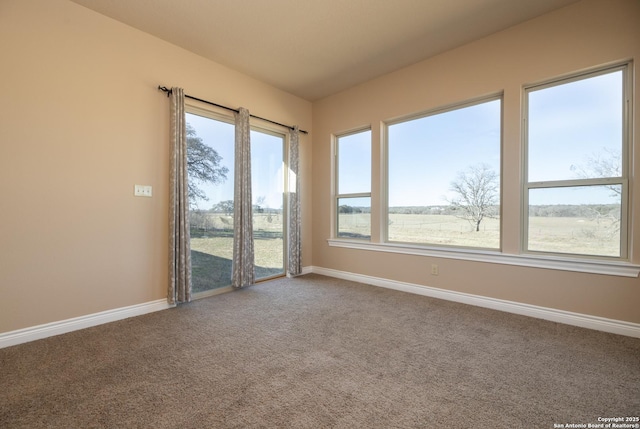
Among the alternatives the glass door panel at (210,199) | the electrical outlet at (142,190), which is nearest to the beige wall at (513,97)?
the glass door panel at (210,199)

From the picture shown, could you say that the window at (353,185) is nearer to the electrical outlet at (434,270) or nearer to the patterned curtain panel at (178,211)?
the electrical outlet at (434,270)

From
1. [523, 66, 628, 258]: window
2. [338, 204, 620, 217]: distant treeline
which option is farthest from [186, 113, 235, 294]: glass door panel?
[523, 66, 628, 258]: window

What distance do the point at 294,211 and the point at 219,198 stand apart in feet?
4.16

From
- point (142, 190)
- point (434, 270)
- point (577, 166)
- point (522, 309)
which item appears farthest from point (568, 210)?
point (142, 190)

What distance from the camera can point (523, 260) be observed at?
283 centimetres

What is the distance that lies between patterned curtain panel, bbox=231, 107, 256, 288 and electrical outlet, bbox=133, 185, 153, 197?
102 centimetres

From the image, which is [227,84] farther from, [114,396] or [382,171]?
[114,396]

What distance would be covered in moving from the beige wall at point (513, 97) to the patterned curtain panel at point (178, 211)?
96.1 inches

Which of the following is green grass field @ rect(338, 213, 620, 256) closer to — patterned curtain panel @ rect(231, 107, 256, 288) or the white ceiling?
patterned curtain panel @ rect(231, 107, 256, 288)

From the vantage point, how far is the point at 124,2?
253 cm

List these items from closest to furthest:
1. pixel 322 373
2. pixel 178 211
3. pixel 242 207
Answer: pixel 322 373 < pixel 178 211 < pixel 242 207

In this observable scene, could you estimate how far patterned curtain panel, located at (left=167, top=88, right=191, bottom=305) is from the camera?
3051mm

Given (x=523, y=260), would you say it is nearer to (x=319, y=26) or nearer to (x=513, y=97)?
(x=513, y=97)

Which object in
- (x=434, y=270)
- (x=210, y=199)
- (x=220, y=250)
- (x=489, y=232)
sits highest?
(x=210, y=199)
